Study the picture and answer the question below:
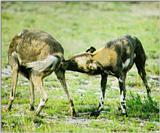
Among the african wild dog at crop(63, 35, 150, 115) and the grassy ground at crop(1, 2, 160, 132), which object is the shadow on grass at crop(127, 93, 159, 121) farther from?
the african wild dog at crop(63, 35, 150, 115)

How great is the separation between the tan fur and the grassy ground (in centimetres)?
109

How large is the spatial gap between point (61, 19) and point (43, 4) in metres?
3.80

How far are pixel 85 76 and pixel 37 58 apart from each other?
17.5 feet

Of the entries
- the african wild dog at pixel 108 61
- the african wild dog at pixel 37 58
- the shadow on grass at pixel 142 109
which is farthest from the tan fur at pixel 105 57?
the shadow on grass at pixel 142 109

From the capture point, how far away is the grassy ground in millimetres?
11703

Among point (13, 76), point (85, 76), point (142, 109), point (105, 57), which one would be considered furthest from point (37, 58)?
point (85, 76)

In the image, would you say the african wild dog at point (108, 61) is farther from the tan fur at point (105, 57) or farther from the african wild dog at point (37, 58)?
the african wild dog at point (37, 58)

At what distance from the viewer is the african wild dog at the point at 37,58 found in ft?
38.8

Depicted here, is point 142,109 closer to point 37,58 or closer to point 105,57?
point 105,57

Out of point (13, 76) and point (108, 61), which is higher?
point (108, 61)

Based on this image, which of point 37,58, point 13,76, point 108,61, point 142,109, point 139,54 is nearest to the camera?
point 37,58

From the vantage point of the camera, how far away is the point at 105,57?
1218cm

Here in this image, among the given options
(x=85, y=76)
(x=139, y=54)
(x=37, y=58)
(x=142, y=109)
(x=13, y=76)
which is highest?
(x=139, y=54)

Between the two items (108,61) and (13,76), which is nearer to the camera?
(108,61)
